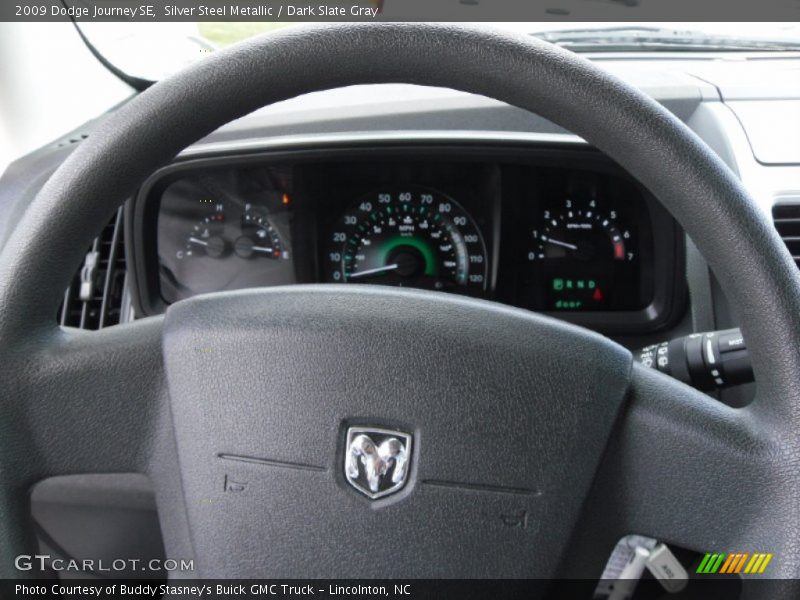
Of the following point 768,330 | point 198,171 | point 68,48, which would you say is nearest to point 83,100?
point 68,48

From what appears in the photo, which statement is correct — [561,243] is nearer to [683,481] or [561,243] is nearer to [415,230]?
[415,230]

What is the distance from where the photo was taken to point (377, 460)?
0.85m

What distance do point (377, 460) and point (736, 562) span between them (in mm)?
330

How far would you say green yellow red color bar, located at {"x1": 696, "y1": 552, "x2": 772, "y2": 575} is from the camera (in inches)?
32.0

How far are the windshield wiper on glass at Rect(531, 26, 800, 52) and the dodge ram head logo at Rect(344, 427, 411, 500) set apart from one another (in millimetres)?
1493

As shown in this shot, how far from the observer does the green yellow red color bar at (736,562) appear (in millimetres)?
814

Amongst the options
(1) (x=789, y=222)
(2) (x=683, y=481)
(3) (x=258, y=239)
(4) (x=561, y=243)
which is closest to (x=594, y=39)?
(4) (x=561, y=243)

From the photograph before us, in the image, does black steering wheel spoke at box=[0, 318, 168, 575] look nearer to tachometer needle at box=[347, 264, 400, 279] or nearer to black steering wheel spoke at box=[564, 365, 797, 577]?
black steering wheel spoke at box=[564, 365, 797, 577]

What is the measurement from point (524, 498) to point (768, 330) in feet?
0.85

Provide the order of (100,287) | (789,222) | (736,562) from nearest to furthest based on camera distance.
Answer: (736,562) → (789,222) → (100,287)

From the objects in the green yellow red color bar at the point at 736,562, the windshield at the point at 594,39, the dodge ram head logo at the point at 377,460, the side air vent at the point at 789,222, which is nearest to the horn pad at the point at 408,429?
the dodge ram head logo at the point at 377,460

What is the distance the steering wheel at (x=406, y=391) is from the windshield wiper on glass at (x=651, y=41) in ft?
4.60

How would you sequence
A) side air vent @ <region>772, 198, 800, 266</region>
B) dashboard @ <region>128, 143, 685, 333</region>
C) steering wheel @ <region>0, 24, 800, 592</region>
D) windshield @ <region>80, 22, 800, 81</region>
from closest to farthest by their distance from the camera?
steering wheel @ <region>0, 24, 800, 592</region>, side air vent @ <region>772, 198, 800, 266</region>, dashboard @ <region>128, 143, 685, 333</region>, windshield @ <region>80, 22, 800, 81</region>

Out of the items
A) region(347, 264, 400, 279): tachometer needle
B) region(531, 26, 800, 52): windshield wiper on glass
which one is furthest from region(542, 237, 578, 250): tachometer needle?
region(531, 26, 800, 52): windshield wiper on glass
